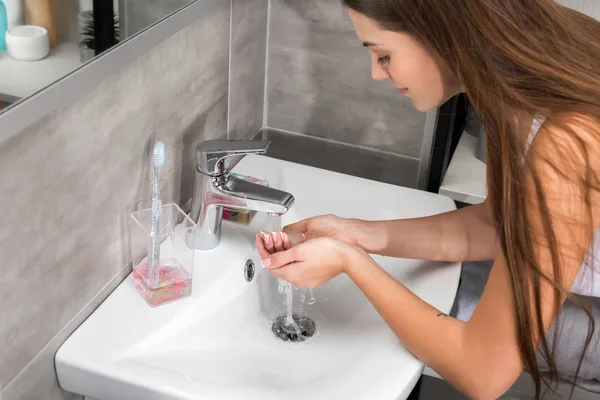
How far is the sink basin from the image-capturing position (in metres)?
0.91

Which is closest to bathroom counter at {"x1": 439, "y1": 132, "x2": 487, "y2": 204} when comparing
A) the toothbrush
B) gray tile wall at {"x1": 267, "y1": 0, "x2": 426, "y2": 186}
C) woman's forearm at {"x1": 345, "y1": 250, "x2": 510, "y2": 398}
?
gray tile wall at {"x1": 267, "y1": 0, "x2": 426, "y2": 186}

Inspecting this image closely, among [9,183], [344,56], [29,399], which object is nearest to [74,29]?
[9,183]

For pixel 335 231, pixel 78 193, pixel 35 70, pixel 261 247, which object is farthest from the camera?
pixel 335 231

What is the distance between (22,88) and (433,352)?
0.57 metres

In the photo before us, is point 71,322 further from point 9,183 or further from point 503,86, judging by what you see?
point 503,86

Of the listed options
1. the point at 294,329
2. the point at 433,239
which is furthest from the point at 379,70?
the point at 294,329

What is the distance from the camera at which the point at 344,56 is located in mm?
1446

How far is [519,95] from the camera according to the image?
88cm

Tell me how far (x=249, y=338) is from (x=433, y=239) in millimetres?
314

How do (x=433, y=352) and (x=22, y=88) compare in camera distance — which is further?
(x=433, y=352)

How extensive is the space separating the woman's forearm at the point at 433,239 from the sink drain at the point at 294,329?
0.47 feet

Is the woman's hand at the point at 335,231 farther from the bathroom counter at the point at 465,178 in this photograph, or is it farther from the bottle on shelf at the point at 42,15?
the bottle on shelf at the point at 42,15

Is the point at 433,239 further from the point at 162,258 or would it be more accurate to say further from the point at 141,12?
the point at 141,12

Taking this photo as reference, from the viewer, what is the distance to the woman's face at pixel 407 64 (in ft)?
3.07
